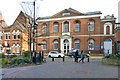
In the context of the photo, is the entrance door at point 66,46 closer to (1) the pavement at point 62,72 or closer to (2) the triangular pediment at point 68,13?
(2) the triangular pediment at point 68,13

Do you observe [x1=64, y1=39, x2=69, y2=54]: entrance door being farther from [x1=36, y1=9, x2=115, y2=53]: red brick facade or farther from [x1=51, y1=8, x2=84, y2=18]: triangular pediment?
[x1=51, y1=8, x2=84, y2=18]: triangular pediment

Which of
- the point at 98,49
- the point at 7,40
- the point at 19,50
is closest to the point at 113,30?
the point at 98,49

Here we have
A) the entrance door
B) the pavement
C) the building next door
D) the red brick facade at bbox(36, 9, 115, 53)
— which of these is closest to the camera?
the pavement

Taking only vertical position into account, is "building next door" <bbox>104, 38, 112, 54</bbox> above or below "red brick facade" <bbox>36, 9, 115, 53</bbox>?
below

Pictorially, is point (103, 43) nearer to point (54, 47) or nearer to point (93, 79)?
point (54, 47)

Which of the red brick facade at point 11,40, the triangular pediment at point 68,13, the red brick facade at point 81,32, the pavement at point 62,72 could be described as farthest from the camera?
the red brick facade at point 11,40

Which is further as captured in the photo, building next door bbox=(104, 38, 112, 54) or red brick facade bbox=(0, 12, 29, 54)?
red brick facade bbox=(0, 12, 29, 54)

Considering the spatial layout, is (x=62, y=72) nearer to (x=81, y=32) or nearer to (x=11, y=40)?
(x=81, y=32)

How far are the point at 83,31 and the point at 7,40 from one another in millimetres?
23127

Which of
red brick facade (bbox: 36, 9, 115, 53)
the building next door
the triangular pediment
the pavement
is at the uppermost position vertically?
the triangular pediment

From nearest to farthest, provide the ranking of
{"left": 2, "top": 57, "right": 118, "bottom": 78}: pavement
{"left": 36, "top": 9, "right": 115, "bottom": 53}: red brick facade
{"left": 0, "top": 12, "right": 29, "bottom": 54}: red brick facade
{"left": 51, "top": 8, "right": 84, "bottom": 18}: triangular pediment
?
{"left": 2, "top": 57, "right": 118, "bottom": 78}: pavement, {"left": 36, "top": 9, "right": 115, "bottom": 53}: red brick facade, {"left": 51, "top": 8, "right": 84, "bottom": 18}: triangular pediment, {"left": 0, "top": 12, "right": 29, "bottom": 54}: red brick facade

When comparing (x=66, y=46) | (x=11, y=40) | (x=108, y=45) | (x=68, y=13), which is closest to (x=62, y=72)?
(x=66, y=46)

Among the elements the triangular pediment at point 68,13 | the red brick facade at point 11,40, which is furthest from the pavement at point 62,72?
the red brick facade at point 11,40

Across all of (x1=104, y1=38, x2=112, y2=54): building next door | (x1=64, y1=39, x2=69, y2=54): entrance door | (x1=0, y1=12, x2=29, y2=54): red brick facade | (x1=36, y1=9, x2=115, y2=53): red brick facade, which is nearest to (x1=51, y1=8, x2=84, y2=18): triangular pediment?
(x1=36, y1=9, x2=115, y2=53): red brick facade
